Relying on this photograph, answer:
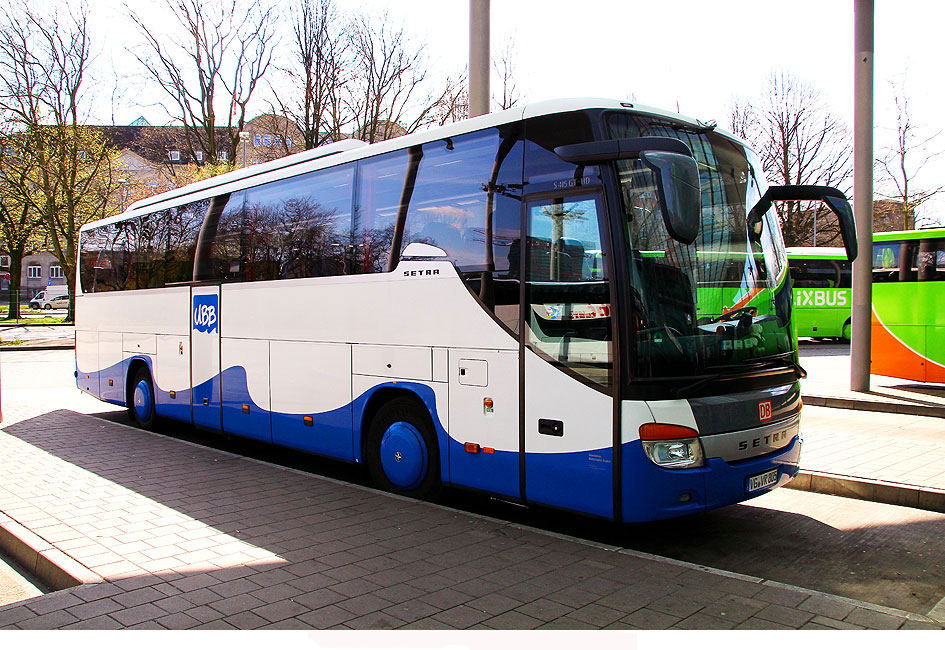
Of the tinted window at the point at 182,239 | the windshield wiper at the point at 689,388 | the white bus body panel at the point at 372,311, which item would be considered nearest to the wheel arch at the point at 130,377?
the tinted window at the point at 182,239

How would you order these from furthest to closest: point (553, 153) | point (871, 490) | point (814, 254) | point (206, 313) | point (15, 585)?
point (814, 254)
point (206, 313)
point (871, 490)
point (553, 153)
point (15, 585)

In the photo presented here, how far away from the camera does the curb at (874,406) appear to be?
12013 millimetres

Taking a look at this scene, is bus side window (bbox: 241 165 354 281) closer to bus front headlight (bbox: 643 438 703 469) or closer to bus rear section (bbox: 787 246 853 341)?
bus front headlight (bbox: 643 438 703 469)

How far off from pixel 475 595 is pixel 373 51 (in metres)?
33.6

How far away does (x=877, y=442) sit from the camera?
963cm

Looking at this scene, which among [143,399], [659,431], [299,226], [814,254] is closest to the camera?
[659,431]

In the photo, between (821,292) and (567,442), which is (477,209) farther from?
(821,292)

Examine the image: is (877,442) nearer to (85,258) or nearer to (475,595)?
(475,595)

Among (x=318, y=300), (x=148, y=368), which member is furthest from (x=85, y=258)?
(x=318, y=300)

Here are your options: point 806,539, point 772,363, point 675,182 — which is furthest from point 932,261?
point 675,182

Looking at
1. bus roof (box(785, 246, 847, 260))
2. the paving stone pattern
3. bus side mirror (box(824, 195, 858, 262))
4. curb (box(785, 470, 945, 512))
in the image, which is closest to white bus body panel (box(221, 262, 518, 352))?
the paving stone pattern

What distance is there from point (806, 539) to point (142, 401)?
9.43 metres

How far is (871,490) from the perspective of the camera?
285 inches

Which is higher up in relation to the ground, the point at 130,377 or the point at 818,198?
the point at 818,198
